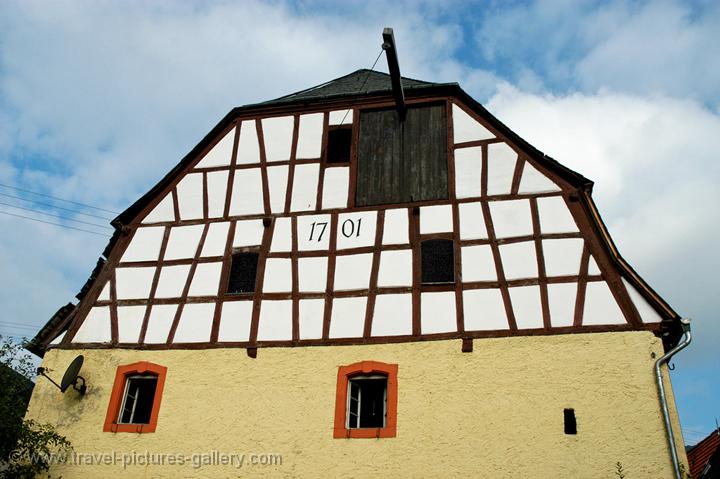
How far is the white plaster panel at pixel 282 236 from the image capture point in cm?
1285

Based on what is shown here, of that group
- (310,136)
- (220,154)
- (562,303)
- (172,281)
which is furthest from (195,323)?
(562,303)

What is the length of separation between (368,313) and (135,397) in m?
4.55

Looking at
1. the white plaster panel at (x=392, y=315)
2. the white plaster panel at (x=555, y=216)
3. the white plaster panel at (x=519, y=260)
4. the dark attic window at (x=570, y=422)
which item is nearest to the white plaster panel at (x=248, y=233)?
the white plaster panel at (x=392, y=315)

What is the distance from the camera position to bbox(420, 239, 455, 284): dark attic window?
11.7 metres

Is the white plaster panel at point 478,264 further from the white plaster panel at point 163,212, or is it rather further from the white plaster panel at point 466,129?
the white plaster panel at point 163,212

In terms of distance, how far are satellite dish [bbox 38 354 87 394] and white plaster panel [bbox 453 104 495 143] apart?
8105 mm

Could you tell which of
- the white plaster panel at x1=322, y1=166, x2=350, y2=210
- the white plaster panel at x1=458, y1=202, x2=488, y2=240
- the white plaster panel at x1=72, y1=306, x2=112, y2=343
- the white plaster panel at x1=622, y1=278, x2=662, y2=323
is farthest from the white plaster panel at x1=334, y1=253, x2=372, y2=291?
the white plaster panel at x1=72, y1=306, x2=112, y2=343

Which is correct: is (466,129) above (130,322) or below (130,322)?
above

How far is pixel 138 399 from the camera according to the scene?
12297mm

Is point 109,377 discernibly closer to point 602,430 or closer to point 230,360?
point 230,360

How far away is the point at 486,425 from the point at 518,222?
362cm

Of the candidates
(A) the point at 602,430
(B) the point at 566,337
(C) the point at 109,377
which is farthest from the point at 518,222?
(C) the point at 109,377

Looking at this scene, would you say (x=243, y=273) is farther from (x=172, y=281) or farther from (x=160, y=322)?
(x=160, y=322)

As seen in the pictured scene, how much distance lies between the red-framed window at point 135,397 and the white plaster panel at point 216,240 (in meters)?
2.39
